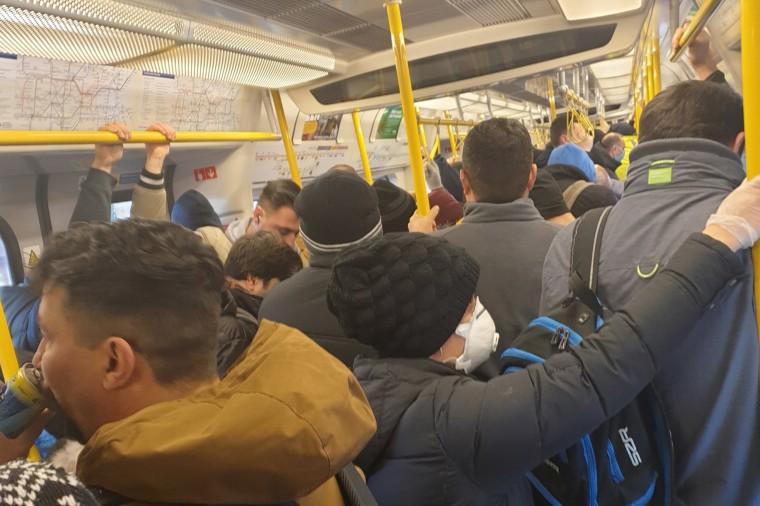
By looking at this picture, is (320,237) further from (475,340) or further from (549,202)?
(549,202)

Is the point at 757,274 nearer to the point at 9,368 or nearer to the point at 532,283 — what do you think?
the point at 532,283

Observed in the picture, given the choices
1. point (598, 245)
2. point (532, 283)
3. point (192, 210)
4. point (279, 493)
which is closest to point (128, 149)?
point (192, 210)

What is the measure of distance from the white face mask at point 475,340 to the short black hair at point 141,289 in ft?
2.00

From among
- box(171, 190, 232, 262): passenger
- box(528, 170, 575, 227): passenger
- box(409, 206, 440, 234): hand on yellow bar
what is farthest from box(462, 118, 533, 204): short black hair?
box(171, 190, 232, 262): passenger

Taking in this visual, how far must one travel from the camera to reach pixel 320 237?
1991mm

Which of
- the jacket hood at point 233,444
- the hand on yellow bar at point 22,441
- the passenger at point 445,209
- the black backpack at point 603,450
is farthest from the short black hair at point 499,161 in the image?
the passenger at point 445,209

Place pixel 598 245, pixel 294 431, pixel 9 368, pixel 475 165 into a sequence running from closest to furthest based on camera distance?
pixel 294 431, pixel 598 245, pixel 9 368, pixel 475 165

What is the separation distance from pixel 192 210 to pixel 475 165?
254 cm

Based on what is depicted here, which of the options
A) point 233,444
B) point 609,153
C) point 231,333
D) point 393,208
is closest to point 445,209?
point 393,208

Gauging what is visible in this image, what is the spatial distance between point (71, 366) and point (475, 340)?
852mm

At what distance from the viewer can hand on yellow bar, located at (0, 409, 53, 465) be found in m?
1.09

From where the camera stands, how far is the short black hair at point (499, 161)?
2154mm

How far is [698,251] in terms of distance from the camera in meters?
1.17

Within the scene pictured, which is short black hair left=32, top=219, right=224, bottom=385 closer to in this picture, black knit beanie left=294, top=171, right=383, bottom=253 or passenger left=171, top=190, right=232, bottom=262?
black knit beanie left=294, top=171, right=383, bottom=253
